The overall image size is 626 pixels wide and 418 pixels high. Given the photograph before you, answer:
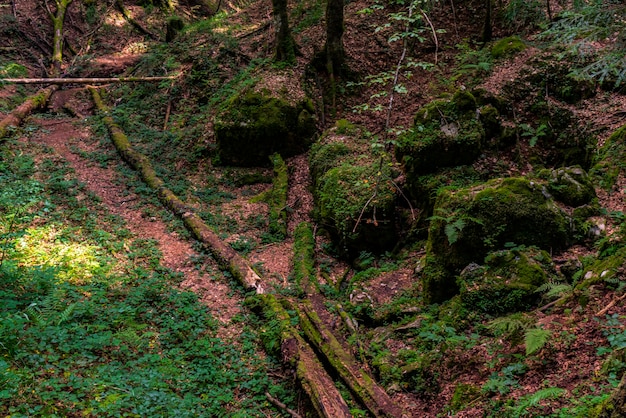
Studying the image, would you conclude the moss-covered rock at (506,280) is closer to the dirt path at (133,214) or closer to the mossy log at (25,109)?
the dirt path at (133,214)

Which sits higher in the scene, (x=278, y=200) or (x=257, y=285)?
(x=278, y=200)

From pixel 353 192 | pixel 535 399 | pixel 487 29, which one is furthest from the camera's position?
pixel 487 29

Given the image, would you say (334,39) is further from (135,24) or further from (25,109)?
(135,24)

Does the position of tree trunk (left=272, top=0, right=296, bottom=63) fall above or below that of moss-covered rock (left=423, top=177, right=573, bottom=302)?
above

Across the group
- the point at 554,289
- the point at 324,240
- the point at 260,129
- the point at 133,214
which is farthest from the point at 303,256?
the point at 554,289

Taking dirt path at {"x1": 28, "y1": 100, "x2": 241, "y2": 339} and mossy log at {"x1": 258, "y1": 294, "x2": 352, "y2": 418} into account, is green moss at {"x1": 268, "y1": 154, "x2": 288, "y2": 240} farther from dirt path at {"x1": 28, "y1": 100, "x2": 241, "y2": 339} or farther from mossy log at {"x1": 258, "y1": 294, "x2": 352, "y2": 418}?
mossy log at {"x1": 258, "y1": 294, "x2": 352, "y2": 418}

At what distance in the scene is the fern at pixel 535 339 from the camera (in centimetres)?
420

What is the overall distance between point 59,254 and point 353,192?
6.07 m

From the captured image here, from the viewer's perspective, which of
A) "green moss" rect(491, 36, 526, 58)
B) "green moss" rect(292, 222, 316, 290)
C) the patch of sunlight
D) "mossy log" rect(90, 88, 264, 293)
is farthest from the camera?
"green moss" rect(491, 36, 526, 58)

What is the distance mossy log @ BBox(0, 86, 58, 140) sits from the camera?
1218cm

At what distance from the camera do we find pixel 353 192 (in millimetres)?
9281

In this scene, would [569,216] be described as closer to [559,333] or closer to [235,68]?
[559,333]

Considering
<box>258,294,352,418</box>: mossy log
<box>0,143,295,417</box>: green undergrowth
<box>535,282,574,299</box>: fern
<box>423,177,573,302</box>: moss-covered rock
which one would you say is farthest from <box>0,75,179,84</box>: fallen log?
<box>535,282,574,299</box>: fern

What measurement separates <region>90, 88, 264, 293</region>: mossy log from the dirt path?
0.36 meters
